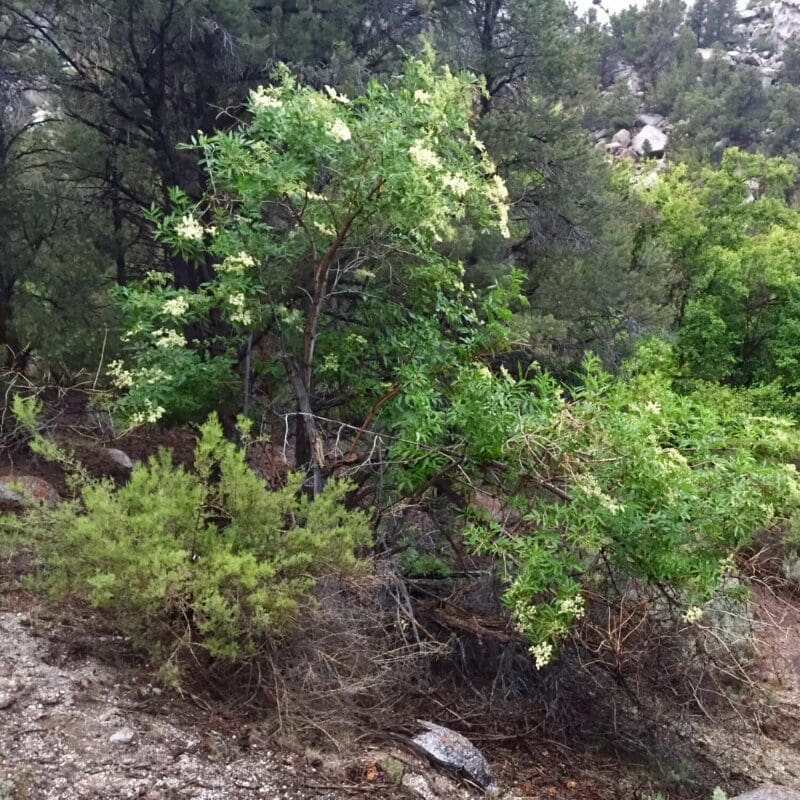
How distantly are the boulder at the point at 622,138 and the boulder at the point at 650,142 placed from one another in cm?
31

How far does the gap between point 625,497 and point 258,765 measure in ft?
8.04

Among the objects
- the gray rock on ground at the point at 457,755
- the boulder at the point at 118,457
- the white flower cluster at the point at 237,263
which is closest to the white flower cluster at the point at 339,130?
the white flower cluster at the point at 237,263

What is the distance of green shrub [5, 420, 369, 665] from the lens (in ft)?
12.2

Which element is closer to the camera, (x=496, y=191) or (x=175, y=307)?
(x=175, y=307)

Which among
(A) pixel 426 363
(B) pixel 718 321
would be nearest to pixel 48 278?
(A) pixel 426 363

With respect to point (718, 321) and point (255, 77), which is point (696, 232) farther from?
point (255, 77)

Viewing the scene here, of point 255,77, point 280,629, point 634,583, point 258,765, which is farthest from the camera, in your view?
point 255,77

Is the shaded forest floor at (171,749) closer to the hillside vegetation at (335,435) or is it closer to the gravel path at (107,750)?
the gravel path at (107,750)

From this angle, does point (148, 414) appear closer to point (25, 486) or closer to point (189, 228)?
point (189, 228)

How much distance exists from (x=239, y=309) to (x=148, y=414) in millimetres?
935

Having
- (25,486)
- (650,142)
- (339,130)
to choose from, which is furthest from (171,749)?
(650,142)

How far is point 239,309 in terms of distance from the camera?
4.87 m

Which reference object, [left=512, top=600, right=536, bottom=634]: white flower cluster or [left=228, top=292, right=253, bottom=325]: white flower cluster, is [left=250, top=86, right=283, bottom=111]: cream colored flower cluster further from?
[left=512, top=600, right=536, bottom=634]: white flower cluster

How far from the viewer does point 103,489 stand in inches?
157
